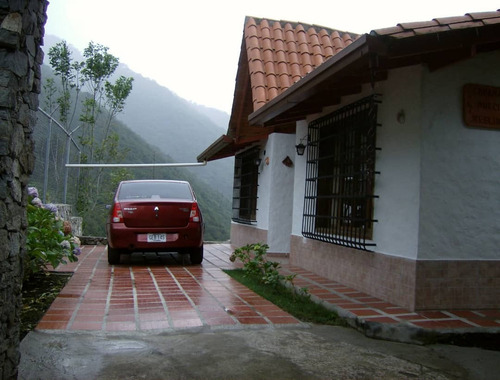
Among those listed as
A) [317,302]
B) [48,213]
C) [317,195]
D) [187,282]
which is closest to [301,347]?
[317,302]

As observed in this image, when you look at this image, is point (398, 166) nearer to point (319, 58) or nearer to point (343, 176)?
point (343, 176)

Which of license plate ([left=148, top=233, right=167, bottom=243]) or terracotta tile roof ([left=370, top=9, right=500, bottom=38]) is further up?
terracotta tile roof ([left=370, top=9, right=500, bottom=38])

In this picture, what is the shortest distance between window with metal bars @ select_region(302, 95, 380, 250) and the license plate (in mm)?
2188

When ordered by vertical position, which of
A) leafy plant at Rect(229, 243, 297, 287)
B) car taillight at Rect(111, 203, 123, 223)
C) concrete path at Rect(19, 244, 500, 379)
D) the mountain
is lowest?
concrete path at Rect(19, 244, 500, 379)

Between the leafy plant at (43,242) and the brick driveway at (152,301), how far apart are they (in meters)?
0.41

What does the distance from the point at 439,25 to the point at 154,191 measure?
5.17 meters

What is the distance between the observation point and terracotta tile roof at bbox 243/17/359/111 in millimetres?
7828

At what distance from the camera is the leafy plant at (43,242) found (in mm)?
4992

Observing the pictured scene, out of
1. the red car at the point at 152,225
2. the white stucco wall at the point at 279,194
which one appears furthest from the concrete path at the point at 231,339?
the white stucco wall at the point at 279,194

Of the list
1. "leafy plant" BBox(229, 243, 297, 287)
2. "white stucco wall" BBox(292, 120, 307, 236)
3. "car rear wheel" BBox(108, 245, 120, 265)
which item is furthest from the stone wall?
"white stucco wall" BBox(292, 120, 307, 236)

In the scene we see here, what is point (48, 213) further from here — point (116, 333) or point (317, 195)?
point (317, 195)

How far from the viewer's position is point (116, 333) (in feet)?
11.4

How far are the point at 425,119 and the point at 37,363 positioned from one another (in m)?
3.76

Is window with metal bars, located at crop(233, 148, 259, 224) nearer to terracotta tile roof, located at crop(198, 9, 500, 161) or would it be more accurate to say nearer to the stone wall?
terracotta tile roof, located at crop(198, 9, 500, 161)
